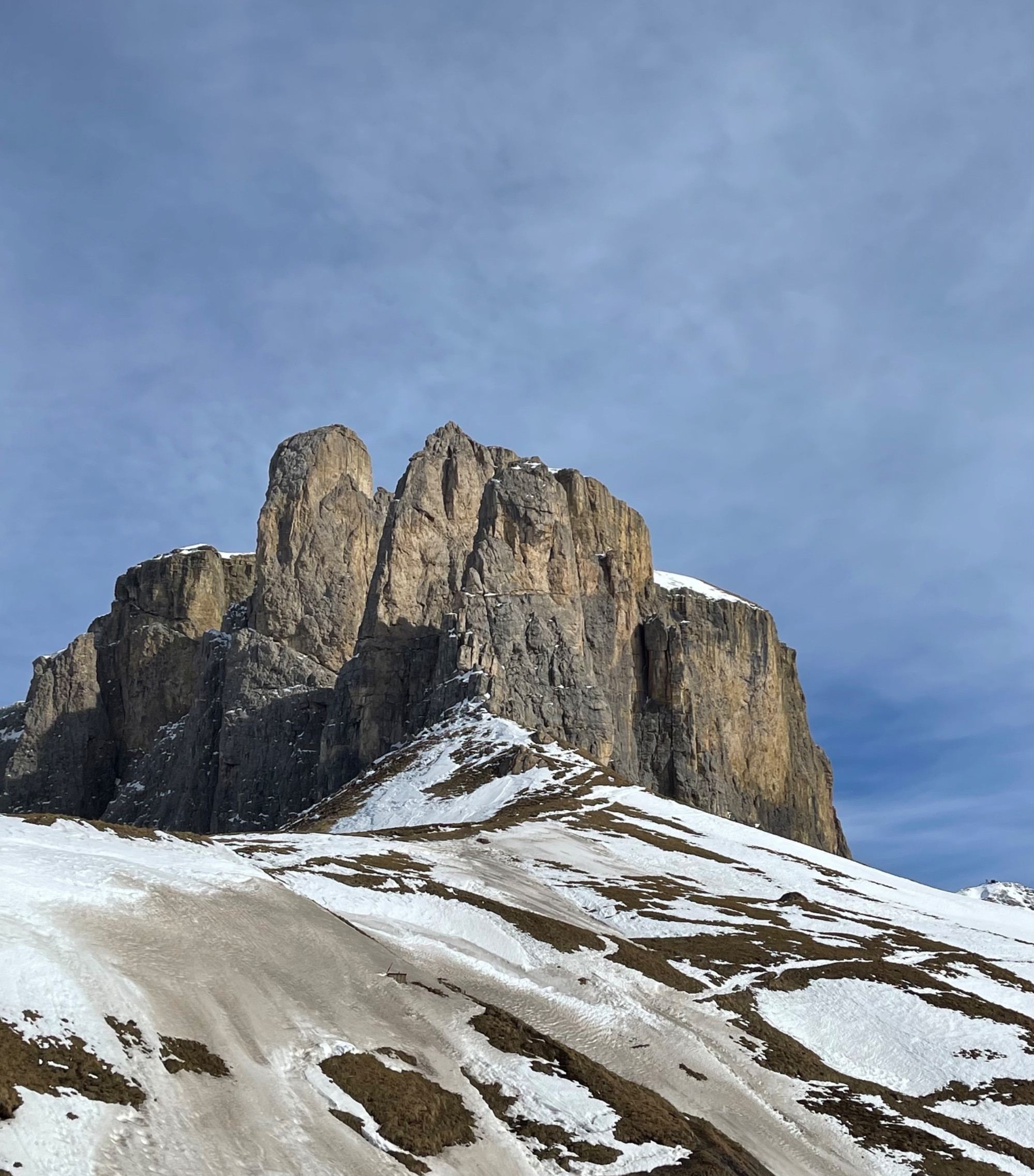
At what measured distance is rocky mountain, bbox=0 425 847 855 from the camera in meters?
106

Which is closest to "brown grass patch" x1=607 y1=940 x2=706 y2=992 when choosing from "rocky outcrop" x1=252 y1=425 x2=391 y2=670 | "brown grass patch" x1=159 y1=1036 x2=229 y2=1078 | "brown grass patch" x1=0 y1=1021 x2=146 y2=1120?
"brown grass patch" x1=159 y1=1036 x2=229 y2=1078

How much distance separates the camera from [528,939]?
36312 millimetres

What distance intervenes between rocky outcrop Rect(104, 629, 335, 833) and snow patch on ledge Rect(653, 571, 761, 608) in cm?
4085

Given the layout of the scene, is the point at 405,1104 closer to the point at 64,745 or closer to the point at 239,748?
the point at 239,748

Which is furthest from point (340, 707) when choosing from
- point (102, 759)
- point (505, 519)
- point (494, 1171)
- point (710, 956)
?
point (494, 1171)

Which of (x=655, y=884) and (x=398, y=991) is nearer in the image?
(x=398, y=991)

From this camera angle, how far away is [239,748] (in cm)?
12150

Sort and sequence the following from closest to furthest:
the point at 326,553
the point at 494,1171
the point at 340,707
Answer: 1. the point at 494,1171
2. the point at 340,707
3. the point at 326,553

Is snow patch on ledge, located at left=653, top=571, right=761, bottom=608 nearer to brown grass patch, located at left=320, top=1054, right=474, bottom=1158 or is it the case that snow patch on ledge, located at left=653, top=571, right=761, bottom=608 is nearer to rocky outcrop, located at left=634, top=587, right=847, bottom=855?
rocky outcrop, located at left=634, top=587, right=847, bottom=855

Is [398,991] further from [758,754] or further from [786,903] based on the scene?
[758,754]

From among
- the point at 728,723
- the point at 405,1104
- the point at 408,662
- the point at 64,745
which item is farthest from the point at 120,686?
the point at 405,1104

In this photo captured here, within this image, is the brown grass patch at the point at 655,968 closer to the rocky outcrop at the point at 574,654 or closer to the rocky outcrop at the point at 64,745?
the rocky outcrop at the point at 574,654

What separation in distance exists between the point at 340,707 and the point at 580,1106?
89250mm

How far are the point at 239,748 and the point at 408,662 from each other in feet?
79.4
